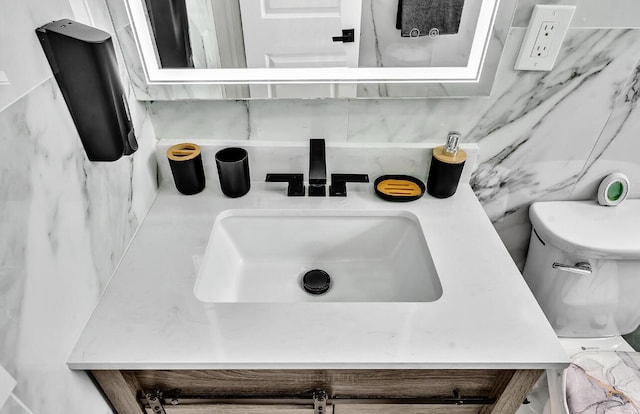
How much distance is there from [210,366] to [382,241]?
53 cm

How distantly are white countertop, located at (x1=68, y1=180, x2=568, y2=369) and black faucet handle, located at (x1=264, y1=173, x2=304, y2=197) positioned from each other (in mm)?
278

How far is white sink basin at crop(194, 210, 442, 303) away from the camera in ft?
2.98

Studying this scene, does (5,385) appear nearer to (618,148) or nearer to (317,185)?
(317,185)

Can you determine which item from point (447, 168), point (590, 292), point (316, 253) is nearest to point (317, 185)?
point (316, 253)

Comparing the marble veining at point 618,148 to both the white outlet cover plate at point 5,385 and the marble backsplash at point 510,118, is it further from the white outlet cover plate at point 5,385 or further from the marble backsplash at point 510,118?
the white outlet cover plate at point 5,385

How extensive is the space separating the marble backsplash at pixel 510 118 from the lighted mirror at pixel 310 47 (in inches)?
1.9

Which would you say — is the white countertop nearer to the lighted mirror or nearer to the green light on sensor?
the lighted mirror

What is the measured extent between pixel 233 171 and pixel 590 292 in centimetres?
101

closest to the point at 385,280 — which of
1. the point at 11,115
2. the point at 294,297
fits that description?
the point at 294,297

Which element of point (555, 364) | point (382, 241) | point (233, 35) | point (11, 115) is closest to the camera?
point (11, 115)

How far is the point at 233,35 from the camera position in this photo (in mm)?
868

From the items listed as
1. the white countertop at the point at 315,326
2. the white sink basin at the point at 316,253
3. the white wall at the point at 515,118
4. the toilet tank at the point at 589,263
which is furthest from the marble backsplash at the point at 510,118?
the white countertop at the point at 315,326

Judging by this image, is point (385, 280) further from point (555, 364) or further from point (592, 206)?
point (592, 206)

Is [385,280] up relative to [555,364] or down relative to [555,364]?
down
